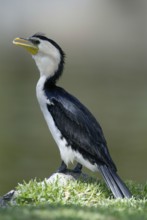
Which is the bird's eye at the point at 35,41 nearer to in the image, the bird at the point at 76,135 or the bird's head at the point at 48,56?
the bird's head at the point at 48,56

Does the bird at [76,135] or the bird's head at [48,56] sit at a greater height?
the bird's head at [48,56]

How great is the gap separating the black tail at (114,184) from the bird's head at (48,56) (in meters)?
1.65

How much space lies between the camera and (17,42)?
13086 mm

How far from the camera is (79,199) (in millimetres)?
11156

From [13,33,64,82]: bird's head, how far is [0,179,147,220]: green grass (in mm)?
1739

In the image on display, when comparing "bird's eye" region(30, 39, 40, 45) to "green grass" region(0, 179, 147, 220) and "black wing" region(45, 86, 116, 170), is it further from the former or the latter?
"green grass" region(0, 179, 147, 220)

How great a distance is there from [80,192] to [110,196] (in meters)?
0.48

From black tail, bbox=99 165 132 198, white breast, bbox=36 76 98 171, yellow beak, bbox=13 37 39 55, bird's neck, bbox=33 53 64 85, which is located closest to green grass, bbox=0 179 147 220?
black tail, bbox=99 165 132 198

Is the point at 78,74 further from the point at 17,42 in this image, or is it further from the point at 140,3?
the point at 17,42

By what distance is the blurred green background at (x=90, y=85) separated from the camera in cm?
2002

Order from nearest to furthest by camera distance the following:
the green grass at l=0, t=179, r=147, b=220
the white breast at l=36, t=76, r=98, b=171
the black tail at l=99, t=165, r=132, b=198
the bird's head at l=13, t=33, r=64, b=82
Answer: the green grass at l=0, t=179, r=147, b=220 → the black tail at l=99, t=165, r=132, b=198 → the white breast at l=36, t=76, r=98, b=171 → the bird's head at l=13, t=33, r=64, b=82

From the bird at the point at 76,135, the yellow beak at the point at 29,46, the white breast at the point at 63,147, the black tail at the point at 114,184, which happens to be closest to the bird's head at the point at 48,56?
the yellow beak at the point at 29,46

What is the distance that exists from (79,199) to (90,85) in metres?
24.3

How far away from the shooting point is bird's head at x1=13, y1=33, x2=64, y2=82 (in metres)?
12.8
